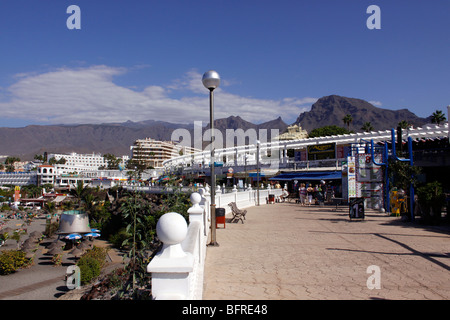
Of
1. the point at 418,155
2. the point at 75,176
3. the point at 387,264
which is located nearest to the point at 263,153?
the point at 418,155

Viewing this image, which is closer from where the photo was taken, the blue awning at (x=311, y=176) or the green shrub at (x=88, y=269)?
the green shrub at (x=88, y=269)

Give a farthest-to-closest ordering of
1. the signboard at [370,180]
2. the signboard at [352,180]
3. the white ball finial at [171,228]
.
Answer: the signboard at [352,180]
the signboard at [370,180]
the white ball finial at [171,228]

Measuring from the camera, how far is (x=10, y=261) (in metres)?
11.7

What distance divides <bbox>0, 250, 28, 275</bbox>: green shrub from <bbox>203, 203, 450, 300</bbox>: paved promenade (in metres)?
7.24

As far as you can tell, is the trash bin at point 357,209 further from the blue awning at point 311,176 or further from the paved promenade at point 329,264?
the blue awning at point 311,176

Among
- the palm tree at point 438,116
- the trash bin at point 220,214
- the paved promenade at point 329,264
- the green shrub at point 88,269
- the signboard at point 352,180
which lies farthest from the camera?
the palm tree at point 438,116

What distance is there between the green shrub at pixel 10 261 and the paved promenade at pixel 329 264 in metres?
7.24

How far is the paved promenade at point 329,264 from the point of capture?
16.9 feet

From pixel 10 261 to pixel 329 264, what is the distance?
10708 mm

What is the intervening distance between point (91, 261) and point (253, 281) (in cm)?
604

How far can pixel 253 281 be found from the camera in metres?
5.73

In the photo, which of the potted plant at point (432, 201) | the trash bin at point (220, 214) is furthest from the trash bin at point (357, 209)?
the trash bin at point (220, 214)
